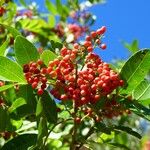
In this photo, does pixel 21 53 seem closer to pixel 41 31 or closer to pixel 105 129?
pixel 105 129

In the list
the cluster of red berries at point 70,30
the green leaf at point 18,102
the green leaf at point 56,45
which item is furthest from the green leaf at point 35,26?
the green leaf at point 18,102

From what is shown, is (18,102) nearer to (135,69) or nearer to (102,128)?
(102,128)

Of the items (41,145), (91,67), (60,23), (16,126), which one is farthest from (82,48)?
(60,23)

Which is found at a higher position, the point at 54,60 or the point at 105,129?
the point at 54,60

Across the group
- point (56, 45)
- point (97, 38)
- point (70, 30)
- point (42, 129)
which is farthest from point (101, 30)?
point (70, 30)

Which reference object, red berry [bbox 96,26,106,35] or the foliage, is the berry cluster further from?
red berry [bbox 96,26,106,35]

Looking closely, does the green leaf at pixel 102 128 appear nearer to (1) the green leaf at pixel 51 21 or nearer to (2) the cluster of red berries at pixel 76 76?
(2) the cluster of red berries at pixel 76 76
